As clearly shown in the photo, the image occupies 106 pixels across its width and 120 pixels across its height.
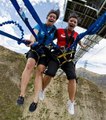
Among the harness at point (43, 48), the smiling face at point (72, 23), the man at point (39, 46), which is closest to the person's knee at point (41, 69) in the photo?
the man at point (39, 46)

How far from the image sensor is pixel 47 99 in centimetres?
3397

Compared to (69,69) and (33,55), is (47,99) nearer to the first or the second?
(69,69)

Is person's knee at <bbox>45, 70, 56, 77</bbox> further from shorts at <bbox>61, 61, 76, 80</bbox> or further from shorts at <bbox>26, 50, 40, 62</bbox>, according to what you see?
shorts at <bbox>26, 50, 40, 62</bbox>

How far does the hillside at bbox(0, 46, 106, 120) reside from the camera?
31719 millimetres

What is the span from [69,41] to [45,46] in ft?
2.64

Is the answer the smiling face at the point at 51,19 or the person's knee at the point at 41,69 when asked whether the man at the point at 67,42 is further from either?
the smiling face at the point at 51,19

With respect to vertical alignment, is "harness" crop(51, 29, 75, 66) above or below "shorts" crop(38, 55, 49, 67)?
above

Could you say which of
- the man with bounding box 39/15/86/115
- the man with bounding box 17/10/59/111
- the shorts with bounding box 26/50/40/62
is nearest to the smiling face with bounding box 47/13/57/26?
the man with bounding box 17/10/59/111

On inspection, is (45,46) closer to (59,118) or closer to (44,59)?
(44,59)

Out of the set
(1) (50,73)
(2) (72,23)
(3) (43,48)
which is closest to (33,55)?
(3) (43,48)

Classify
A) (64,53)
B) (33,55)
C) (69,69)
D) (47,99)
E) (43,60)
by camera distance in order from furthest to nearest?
(47,99)
(69,69)
(64,53)
(43,60)
(33,55)

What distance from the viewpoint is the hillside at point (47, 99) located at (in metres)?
31.7

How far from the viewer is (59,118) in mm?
32719

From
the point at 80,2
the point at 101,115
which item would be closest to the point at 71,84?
the point at 80,2
